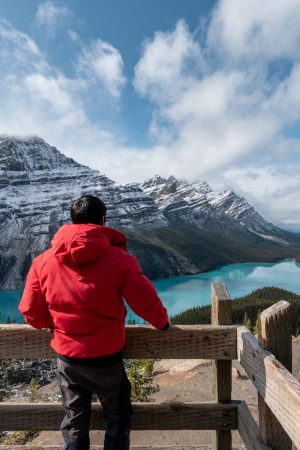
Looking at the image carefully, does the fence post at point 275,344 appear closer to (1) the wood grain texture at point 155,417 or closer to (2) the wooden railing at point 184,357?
(2) the wooden railing at point 184,357

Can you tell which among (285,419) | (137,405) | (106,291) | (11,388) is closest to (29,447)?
(137,405)

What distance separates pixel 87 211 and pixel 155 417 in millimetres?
2511

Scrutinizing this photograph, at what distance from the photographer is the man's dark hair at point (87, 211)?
3934 millimetres

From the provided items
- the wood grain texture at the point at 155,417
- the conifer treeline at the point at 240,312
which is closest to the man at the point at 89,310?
the wood grain texture at the point at 155,417

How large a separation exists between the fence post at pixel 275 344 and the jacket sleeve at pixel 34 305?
2.27m

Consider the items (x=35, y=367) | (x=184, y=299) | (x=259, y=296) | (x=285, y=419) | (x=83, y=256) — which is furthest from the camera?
(x=184, y=299)

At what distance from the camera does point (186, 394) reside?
18.9 metres

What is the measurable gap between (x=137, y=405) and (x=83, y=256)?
6.57ft

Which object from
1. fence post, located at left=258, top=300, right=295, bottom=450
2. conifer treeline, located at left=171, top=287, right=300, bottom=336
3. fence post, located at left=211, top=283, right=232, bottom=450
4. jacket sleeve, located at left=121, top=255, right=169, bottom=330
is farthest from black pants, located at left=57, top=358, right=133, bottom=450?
conifer treeline, located at left=171, top=287, right=300, bottom=336

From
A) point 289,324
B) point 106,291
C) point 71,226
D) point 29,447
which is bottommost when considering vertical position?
point 29,447

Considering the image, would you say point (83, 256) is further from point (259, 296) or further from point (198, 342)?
point (259, 296)

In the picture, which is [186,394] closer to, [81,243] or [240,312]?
[81,243]

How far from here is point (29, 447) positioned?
4504mm

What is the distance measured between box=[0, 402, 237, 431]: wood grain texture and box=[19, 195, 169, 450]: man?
0.39 metres
